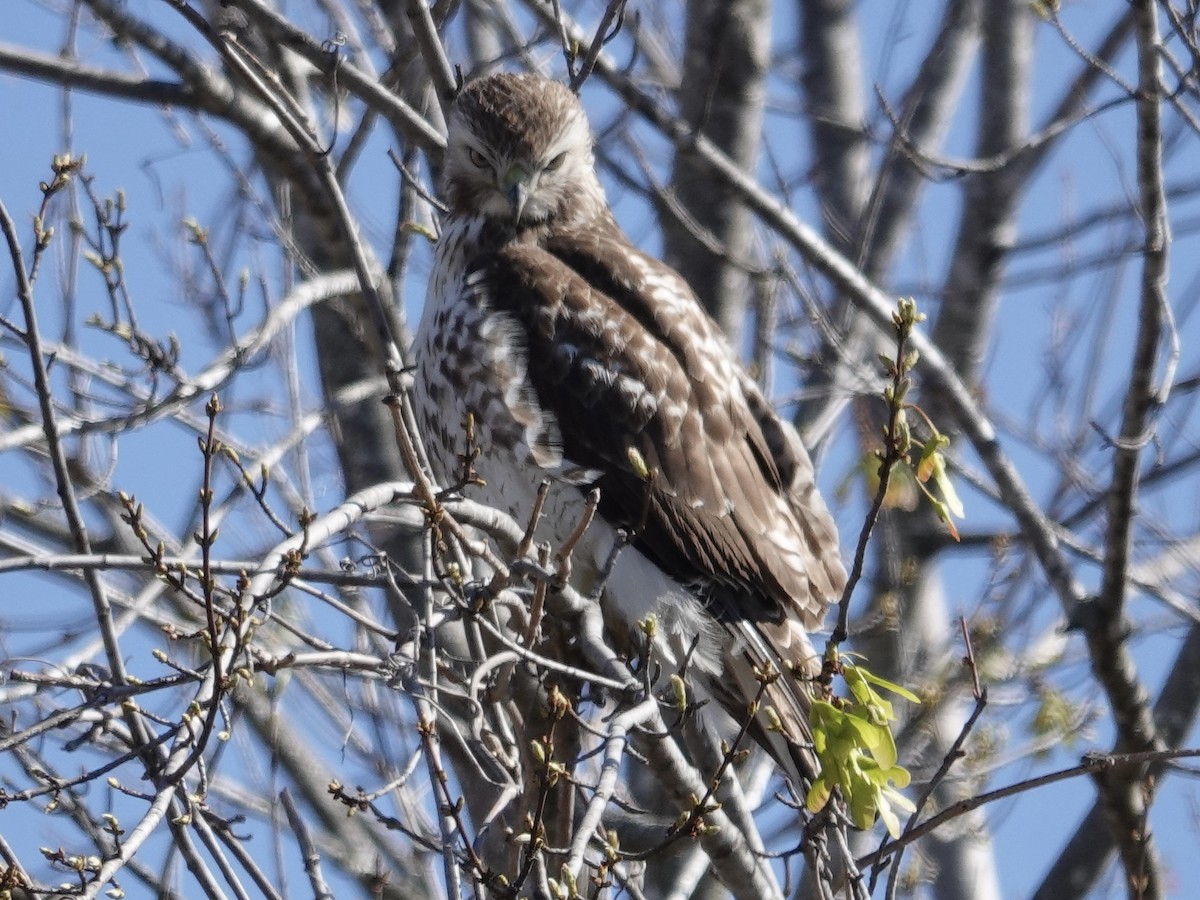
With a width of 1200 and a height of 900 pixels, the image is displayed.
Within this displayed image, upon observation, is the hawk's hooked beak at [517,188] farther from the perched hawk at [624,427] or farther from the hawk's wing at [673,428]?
the hawk's wing at [673,428]

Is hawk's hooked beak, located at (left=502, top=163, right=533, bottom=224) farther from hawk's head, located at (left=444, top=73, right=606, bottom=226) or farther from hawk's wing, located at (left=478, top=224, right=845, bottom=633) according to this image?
hawk's wing, located at (left=478, top=224, right=845, bottom=633)

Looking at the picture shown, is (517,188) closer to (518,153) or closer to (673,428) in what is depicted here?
(518,153)

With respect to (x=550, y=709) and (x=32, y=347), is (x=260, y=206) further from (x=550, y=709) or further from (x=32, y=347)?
(x=550, y=709)

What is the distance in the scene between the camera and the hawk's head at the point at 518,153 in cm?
483

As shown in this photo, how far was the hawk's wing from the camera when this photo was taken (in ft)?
14.0

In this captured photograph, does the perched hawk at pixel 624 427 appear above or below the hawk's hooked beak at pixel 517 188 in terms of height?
below

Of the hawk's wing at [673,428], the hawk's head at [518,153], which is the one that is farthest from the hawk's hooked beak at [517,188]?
the hawk's wing at [673,428]

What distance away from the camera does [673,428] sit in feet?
14.5

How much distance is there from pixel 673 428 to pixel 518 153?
102 cm

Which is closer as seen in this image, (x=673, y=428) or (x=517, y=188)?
(x=673, y=428)

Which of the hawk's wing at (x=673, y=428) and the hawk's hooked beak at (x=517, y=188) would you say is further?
the hawk's hooked beak at (x=517, y=188)

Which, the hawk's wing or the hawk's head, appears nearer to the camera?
the hawk's wing

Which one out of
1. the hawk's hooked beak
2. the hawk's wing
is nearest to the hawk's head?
the hawk's hooked beak

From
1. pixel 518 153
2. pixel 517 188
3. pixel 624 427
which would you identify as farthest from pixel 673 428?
pixel 518 153
